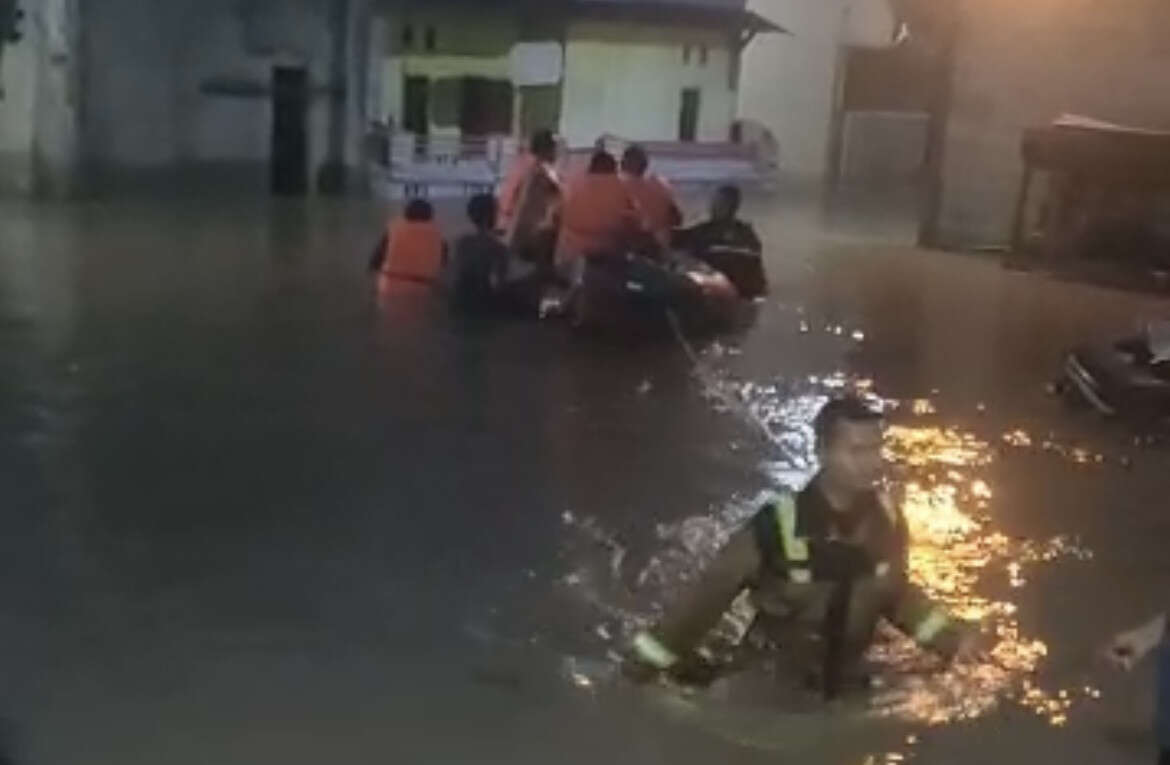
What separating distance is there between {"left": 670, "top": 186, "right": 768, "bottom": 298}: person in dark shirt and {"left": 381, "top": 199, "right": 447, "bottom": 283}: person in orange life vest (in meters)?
1.98

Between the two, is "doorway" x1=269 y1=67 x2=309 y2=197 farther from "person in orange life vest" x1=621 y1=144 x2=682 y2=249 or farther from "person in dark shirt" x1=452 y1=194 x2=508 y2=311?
"person in dark shirt" x1=452 y1=194 x2=508 y2=311

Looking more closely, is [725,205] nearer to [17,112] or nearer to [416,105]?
[416,105]

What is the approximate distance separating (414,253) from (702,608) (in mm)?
10369

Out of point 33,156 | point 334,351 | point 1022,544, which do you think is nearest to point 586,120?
point 33,156

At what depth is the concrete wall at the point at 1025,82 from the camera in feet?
71.3

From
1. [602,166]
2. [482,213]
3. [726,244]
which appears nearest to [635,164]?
[602,166]

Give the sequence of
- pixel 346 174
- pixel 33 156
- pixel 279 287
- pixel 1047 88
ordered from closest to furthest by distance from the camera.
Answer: pixel 279 287, pixel 1047 88, pixel 33 156, pixel 346 174

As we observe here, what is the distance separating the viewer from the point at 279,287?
16.6 metres

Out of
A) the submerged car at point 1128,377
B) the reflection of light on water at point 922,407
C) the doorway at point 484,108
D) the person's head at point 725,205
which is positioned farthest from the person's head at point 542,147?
the doorway at point 484,108

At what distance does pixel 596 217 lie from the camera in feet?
53.5

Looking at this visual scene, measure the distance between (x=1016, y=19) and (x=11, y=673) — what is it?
58.2ft

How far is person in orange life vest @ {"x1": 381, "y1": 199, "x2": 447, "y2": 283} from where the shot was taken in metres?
16.8

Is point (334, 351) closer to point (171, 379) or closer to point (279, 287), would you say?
point (171, 379)

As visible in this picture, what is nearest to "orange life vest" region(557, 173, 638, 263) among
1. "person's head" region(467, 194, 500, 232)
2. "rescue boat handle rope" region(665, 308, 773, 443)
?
"person's head" region(467, 194, 500, 232)
